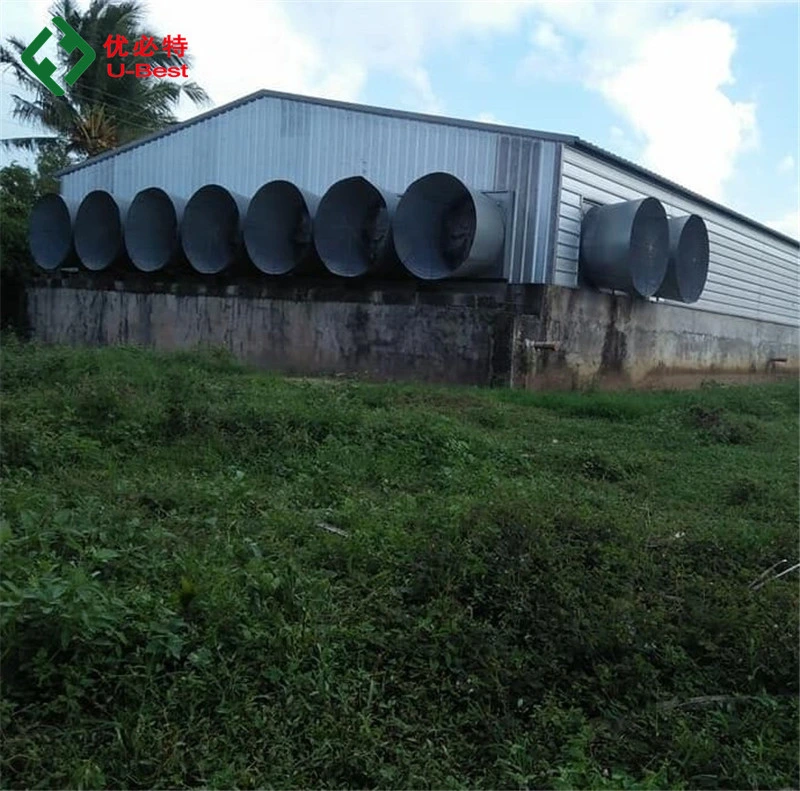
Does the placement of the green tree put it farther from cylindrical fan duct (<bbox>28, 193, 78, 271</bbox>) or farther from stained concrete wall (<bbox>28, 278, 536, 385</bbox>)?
stained concrete wall (<bbox>28, 278, 536, 385</bbox>)

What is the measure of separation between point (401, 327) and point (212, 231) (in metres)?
3.51

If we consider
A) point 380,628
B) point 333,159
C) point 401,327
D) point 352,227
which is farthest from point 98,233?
Answer: point 380,628

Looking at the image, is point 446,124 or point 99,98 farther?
point 99,98

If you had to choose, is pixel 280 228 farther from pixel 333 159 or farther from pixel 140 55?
pixel 140 55

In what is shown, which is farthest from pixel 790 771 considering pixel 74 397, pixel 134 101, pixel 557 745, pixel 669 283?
pixel 134 101

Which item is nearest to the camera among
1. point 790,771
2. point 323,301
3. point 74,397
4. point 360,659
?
point 790,771

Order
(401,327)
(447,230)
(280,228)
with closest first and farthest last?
(401,327) → (447,230) → (280,228)

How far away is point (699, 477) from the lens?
17.6 feet

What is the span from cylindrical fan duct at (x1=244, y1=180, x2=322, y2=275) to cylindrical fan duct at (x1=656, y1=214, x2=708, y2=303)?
15.7ft

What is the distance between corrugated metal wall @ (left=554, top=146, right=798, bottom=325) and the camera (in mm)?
10141

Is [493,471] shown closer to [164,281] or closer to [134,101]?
[164,281]

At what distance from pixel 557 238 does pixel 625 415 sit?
9.21 feet

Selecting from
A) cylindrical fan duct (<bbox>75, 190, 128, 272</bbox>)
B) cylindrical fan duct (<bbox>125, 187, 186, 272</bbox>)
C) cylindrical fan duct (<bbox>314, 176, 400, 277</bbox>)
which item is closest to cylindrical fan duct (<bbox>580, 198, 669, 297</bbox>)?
cylindrical fan duct (<bbox>314, 176, 400, 277</bbox>)

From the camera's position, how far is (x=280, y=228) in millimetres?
11055
